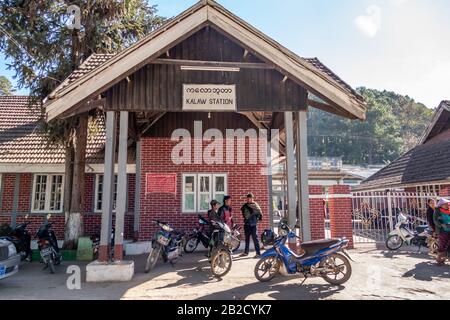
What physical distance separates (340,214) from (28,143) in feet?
36.8

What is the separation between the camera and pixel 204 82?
710cm

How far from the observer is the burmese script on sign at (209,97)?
695 centimetres

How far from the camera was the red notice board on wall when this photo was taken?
34.3 feet

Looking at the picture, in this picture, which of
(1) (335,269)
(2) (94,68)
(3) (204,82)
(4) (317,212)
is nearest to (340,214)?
(4) (317,212)

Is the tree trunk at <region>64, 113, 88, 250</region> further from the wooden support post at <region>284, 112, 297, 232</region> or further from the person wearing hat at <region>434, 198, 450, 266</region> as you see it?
the person wearing hat at <region>434, 198, 450, 266</region>

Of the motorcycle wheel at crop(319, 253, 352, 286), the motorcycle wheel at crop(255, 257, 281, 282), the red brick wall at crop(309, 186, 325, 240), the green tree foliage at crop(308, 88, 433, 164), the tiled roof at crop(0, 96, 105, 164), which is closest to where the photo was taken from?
the motorcycle wheel at crop(319, 253, 352, 286)

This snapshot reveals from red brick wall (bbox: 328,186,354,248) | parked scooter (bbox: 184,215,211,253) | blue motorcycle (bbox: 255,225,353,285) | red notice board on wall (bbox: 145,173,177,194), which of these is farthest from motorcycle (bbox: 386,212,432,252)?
red notice board on wall (bbox: 145,173,177,194)

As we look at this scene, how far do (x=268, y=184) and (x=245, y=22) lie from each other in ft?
18.7

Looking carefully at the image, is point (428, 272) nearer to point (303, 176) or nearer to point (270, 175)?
point (303, 176)

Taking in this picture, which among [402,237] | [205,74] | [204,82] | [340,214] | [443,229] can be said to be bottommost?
[402,237]

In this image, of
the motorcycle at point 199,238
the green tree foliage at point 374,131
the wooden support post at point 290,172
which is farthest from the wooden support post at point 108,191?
the green tree foliage at point 374,131

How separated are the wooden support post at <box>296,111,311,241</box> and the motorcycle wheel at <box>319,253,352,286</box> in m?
0.88

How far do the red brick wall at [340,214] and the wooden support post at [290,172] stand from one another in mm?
3465

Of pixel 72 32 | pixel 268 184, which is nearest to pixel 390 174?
pixel 268 184
